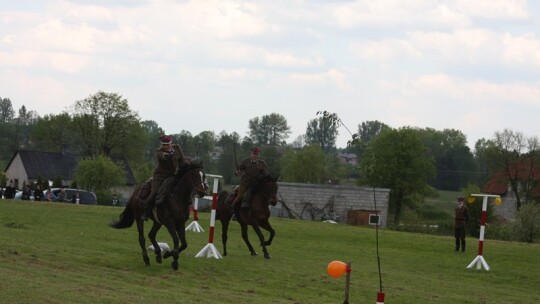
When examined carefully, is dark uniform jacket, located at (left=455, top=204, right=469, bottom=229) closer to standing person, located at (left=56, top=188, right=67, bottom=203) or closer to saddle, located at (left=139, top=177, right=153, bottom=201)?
saddle, located at (left=139, top=177, right=153, bottom=201)

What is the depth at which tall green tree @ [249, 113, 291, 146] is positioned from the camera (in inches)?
5546

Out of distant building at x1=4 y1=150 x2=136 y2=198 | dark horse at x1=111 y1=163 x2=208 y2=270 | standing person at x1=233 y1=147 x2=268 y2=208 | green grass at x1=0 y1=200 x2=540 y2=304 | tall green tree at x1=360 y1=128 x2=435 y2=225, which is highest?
tall green tree at x1=360 y1=128 x2=435 y2=225

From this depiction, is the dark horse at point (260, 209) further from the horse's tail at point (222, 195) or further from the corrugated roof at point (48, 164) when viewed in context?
the corrugated roof at point (48, 164)

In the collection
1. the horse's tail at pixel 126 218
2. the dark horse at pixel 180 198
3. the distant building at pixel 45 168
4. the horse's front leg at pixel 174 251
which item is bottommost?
the horse's front leg at pixel 174 251

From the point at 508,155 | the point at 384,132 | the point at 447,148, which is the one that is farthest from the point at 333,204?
the point at 447,148

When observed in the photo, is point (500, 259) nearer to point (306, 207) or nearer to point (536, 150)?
point (306, 207)

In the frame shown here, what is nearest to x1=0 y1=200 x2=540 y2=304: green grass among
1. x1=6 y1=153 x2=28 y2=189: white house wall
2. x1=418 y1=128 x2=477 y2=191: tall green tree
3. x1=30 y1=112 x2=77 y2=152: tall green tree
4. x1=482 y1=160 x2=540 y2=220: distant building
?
x1=482 y1=160 x2=540 y2=220: distant building

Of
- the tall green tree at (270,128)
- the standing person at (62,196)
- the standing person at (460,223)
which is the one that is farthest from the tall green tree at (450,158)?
the standing person at (460,223)

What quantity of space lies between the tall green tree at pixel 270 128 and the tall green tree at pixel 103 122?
1139 inches

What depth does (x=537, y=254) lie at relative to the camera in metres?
34.5

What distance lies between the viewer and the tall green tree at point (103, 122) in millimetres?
113500

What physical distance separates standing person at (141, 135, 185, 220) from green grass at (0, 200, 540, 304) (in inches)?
64.9

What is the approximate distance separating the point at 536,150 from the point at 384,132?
18277 mm

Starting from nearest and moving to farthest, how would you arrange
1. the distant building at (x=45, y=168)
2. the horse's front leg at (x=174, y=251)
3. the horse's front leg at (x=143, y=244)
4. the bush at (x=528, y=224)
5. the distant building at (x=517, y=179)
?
the horse's front leg at (x=174, y=251) < the horse's front leg at (x=143, y=244) < the bush at (x=528, y=224) < the distant building at (x=517, y=179) < the distant building at (x=45, y=168)
